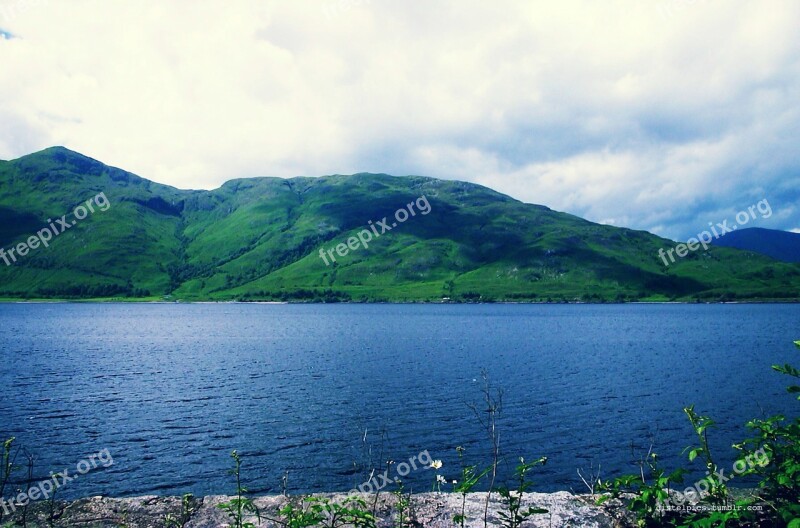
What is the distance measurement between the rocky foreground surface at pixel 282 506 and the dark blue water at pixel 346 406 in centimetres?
164

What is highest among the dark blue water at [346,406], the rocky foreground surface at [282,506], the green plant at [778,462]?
the green plant at [778,462]

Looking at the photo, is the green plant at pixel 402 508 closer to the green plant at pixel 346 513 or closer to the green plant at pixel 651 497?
the green plant at pixel 346 513

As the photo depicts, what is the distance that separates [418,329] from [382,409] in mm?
98486

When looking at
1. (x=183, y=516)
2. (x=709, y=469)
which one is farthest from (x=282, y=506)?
(x=709, y=469)

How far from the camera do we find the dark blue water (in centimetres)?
3397

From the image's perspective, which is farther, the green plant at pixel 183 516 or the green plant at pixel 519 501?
the green plant at pixel 183 516

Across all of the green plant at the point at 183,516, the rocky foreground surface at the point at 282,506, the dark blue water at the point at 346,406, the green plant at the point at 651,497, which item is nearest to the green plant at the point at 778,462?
the green plant at the point at 651,497

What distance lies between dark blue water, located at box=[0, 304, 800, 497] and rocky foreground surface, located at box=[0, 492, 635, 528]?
1.64 meters

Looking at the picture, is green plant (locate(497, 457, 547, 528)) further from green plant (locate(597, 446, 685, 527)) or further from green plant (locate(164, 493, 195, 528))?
green plant (locate(164, 493, 195, 528))

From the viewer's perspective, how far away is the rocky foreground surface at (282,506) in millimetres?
9289

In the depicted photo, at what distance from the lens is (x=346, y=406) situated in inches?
1992

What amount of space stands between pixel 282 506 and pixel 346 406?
136 feet

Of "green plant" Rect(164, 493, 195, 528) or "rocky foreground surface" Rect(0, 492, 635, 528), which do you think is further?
"rocky foreground surface" Rect(0, 492, 635, 528)

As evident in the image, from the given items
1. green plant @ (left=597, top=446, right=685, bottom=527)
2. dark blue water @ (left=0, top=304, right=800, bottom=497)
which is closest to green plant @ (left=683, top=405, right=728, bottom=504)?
green plant @ (left=597, top=446, right=685, bottom=527)
